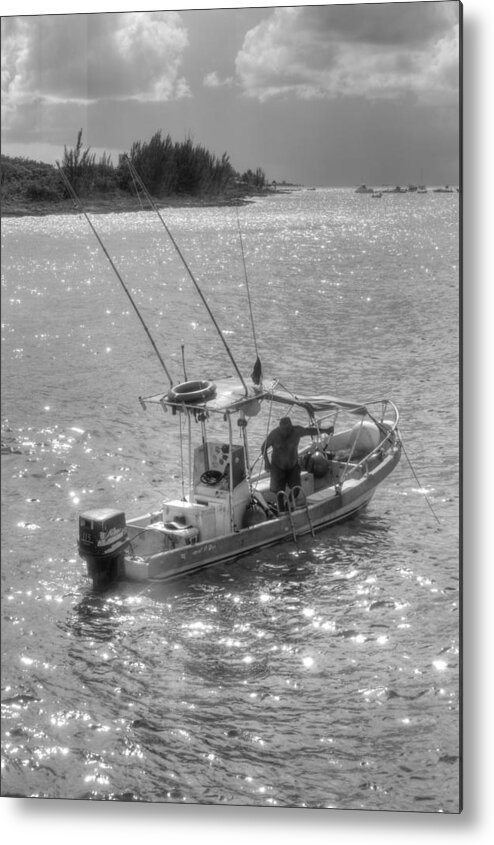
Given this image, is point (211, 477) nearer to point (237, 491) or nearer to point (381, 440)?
point (237, 491)

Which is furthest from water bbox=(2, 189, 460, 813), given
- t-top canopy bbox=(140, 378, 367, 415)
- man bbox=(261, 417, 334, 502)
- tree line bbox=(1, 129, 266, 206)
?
t-top canopy bbox=(140, 378, 367, 415)

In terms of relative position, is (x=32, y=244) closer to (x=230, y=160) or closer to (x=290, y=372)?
(x=230, y=160)

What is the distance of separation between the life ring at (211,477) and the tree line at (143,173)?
1.82 m

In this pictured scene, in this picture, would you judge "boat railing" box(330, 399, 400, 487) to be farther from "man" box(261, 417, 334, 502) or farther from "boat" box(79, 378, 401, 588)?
"man" box(261, 417, 334, 502)

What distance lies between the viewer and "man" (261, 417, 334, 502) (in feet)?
27.0

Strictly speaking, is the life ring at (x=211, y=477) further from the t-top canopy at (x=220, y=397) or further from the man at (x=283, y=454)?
the t-top canopy at (x=220, y=397)

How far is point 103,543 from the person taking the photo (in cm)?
726

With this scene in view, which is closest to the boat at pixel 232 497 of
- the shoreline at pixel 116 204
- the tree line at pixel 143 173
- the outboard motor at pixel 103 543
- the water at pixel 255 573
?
the outboard motor at pixel 103 543

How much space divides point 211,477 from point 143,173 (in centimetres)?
209

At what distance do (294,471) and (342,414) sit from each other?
1961 millimetres

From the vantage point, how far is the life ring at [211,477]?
7.95 m

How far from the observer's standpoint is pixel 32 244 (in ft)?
24.6

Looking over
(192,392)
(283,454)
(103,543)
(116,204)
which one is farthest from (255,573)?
(116,204)

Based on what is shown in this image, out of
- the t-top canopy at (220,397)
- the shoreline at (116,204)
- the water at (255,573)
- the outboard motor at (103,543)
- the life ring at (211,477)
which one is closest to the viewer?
the water at (255,573)
